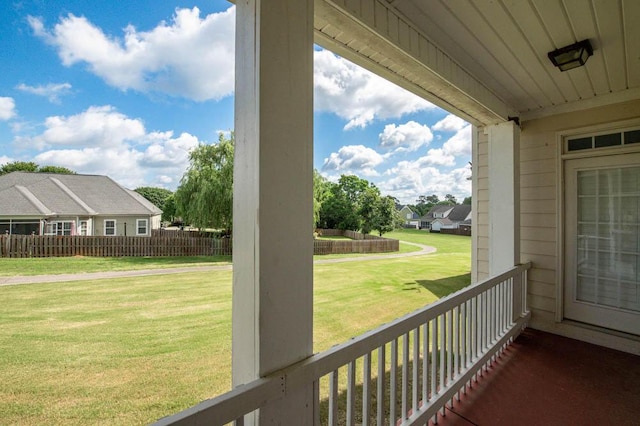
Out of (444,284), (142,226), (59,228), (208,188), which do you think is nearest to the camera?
(444,284)

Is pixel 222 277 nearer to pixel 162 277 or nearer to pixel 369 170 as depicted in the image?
pixel 162 277

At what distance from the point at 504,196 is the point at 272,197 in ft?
9.07

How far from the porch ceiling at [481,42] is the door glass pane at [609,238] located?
2.55ft

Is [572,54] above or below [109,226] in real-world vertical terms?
above

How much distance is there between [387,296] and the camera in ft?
16.6

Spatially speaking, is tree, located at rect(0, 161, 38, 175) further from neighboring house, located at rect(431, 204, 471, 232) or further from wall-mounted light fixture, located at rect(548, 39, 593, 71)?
neighboring house, located at rect(431, 204, 471, 232)

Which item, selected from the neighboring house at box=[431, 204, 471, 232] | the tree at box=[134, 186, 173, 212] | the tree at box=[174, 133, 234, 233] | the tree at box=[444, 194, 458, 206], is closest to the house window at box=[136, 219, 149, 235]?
the tree at box=[174, 133, 234, 233]

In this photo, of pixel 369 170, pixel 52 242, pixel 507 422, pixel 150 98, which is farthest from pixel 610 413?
pixel 369 170

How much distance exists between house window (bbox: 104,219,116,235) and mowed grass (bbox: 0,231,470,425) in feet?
28.2

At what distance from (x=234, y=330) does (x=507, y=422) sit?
1.80m

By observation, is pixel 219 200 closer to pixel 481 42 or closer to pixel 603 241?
pixel 481 42

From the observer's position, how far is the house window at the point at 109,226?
12.3 m

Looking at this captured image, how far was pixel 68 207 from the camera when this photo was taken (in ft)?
32.3

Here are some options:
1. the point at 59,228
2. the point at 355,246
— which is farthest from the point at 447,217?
the point at 59,228
